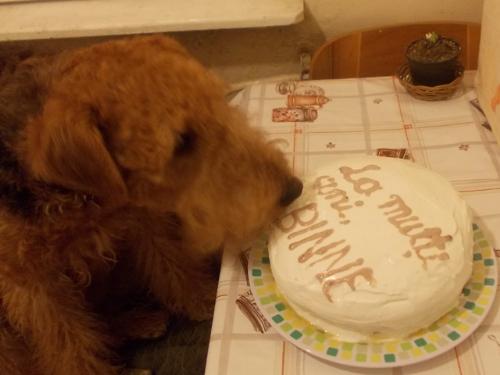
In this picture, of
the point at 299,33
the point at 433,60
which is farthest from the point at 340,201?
the point at 299,33

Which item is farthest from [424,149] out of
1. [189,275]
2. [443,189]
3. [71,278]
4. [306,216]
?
[71,278]

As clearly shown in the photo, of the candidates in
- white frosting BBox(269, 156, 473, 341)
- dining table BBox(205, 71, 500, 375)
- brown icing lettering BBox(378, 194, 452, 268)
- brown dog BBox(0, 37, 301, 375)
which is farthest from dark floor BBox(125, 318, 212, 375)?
brown icing lettering BBox(378, 194, 452, 268)

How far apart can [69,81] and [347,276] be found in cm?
49

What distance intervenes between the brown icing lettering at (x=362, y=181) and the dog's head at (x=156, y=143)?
8cm

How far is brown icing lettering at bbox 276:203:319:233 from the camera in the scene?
78 cm

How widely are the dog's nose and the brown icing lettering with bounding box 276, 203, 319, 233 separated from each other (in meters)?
0.02

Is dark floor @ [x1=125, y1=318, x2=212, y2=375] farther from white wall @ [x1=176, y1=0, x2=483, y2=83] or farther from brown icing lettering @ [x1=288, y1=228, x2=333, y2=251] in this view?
white wall @ [x1=176, y1=0, x2=483, y2=83]

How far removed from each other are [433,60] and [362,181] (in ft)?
1.51

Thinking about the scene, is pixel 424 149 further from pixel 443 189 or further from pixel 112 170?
pixel 112 170

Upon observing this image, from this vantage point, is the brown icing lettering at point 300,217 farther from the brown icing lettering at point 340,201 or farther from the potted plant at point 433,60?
the potted plant at point 433,60

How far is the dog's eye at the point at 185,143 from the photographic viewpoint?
0.77 m

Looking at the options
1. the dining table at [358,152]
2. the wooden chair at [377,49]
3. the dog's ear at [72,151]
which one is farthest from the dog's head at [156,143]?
the wooden chair at [377,49]

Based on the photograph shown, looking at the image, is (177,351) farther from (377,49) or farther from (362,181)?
(377,49)

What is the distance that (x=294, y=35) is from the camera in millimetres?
1466
